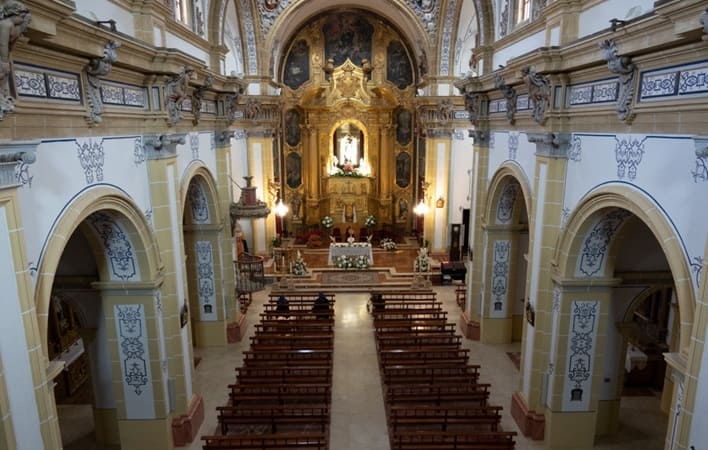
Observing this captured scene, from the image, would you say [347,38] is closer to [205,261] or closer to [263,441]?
[205,261]

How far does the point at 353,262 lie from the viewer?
21.1 meters

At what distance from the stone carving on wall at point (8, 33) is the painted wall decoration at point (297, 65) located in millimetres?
20855

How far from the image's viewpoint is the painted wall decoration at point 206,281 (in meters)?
13.5

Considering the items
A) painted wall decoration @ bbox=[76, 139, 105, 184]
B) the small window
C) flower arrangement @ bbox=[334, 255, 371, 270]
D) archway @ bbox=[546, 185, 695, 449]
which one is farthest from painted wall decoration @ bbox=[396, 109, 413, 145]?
painted wall decoration @ bbox=[76, 139, 105, 184]

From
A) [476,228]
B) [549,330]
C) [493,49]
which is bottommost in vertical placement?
[549,330]

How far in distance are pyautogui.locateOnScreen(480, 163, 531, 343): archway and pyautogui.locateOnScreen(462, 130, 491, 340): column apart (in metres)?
0.30

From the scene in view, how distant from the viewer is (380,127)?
85.5ft

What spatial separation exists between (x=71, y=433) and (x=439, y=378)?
818 centimetres

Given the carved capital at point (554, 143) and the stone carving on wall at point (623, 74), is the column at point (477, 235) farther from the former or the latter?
the stone carving on wall at point (623, 74)

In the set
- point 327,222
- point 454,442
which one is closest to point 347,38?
point 327,222

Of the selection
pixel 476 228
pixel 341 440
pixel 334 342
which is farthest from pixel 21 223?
pixel 476 228

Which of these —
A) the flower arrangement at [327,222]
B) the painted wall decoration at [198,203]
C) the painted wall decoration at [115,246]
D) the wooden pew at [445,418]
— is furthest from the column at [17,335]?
the flower arrangement at [327,222]

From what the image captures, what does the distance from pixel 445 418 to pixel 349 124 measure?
1922 centimetres

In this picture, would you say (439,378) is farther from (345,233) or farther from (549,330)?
(345,233)
